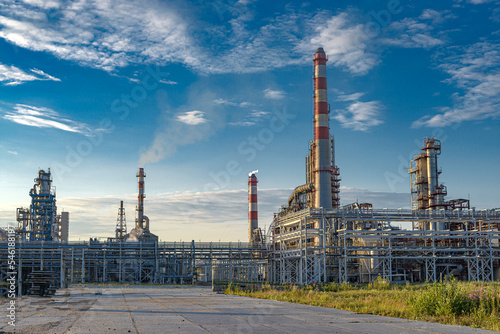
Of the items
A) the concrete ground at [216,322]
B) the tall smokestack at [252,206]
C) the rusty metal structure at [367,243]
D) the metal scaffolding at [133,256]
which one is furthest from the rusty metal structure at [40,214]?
the concrete ground at [216,322]

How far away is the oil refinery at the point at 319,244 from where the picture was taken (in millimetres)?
40188

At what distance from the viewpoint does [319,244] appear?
41406mm

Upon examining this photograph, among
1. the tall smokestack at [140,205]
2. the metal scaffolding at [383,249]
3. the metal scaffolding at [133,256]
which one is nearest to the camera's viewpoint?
the metal scaffolding at [383,249]

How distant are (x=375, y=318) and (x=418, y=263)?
34.9 metres

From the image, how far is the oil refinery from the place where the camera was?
4019cm

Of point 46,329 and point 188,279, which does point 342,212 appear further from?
point 46,329

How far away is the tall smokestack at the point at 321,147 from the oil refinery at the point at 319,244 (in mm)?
98

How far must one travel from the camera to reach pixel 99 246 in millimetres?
51594

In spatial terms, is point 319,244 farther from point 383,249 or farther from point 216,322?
point 216,322

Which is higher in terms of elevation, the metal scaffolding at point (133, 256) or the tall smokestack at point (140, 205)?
the tall smokestack at point (140, 205)

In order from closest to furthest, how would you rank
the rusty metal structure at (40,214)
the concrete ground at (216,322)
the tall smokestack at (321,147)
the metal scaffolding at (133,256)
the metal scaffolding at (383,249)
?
the concrete ground at (216,322) < the metal scaffolding at (383,249) < the tall smokestack at (321,147) < the metal scaffolding at (133,256) < the rusty metal structure at (40,214)

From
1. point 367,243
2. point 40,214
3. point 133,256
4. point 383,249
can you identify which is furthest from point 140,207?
point 383,249

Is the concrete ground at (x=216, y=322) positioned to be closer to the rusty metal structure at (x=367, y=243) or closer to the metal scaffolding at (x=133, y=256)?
the rusty metal structure at (x=367, y=243)

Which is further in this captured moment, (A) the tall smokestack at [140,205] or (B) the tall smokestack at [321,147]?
(A) the tall smokestack at [140,205]
